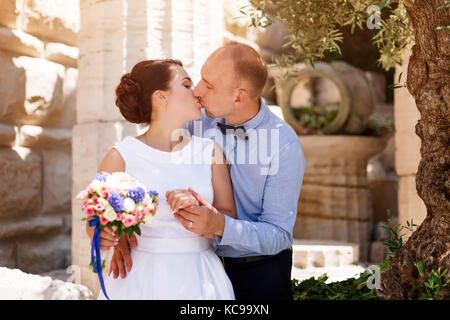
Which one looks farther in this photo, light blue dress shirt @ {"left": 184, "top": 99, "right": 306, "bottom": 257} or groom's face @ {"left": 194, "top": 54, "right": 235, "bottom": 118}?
groom's face @ {"left": 194, "top": 54, "right": 235, "bottom": 118}

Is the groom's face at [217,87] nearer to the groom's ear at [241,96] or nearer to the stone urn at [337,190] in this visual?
the groom's ear at [241,96]

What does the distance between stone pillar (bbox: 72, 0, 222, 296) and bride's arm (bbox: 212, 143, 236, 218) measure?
2058 millimetres

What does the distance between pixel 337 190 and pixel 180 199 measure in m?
5.67

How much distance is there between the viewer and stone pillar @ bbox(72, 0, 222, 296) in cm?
418

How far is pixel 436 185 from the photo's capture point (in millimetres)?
2465

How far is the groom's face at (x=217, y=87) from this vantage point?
2.36 metres

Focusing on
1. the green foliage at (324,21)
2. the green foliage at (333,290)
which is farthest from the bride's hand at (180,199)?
the green foliage at (324,21)

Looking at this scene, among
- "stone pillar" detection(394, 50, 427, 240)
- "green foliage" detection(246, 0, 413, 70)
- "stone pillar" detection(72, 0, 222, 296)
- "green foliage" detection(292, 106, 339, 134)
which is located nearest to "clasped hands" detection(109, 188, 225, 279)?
"green foliage" detection(246, 0, 413, 70)

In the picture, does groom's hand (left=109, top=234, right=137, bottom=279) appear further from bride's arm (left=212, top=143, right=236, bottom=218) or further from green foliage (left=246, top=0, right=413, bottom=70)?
green foliage (left=246, top=0, right=413, bottom=70)

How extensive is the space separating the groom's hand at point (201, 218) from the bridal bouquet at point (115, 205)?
144 mm

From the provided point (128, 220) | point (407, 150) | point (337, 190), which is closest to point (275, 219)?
point (128, 220)

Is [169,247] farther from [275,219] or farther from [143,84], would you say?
[143,84]
